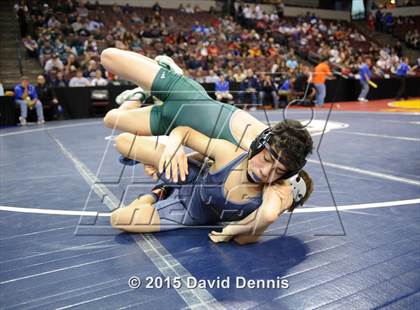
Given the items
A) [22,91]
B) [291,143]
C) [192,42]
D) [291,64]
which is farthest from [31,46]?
[291,143]

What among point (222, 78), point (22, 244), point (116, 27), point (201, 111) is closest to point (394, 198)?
point (201, 111)

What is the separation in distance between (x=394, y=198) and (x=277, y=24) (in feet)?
53.0

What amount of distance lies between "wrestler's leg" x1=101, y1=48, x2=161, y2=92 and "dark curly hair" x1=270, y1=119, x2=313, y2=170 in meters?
0.79

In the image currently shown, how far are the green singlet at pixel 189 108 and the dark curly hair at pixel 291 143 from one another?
1.46 feet

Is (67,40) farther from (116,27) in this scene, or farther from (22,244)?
(22,244)

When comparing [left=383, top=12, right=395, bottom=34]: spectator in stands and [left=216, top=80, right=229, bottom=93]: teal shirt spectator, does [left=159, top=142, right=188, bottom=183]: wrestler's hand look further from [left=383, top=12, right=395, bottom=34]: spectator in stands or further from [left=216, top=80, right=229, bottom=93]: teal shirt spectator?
[left=383, top=12, right=395, bottom=34]: spectator in stands

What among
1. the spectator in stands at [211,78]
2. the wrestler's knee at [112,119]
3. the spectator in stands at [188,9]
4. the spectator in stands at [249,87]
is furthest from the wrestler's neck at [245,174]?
the spectator in stands at [188,9]

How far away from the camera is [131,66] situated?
211 centimetres

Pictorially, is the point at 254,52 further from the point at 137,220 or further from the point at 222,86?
the point at 137,220

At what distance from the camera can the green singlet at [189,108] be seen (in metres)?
2.14

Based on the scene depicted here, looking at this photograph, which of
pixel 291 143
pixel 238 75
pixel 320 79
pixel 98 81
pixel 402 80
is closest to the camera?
pixel 291 143

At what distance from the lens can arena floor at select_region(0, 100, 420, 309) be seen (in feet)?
5.28

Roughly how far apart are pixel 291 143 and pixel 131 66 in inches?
39.0

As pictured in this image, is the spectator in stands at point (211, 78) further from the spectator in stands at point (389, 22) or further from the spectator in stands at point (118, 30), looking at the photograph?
the spectator in stands at point (389, 22)
